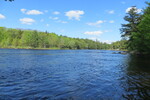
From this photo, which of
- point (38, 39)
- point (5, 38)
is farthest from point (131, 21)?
point (5, 38)

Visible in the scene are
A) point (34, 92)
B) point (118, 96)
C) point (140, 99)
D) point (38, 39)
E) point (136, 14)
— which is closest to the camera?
point (140, 99)

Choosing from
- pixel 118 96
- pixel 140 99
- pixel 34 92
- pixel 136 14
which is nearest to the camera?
pixel 140 99

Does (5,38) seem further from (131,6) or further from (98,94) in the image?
(98,94)

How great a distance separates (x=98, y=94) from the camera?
9773 millimetres

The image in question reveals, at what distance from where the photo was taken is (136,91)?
1041 cm

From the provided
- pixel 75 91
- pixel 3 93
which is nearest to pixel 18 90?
pixel 3 93

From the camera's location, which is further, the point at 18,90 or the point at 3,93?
the point at 18,90

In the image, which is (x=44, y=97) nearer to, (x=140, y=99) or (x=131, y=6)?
(x=140, y=99)

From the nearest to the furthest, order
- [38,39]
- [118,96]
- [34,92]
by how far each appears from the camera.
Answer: [118,96] < [34,92] < [38,39]

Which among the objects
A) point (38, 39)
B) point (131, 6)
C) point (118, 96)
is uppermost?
point (131, 6)

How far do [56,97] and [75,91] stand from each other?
6.20 feet

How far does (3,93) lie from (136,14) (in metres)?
73.6

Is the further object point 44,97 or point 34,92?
point 34,92

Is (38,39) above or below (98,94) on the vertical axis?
above
